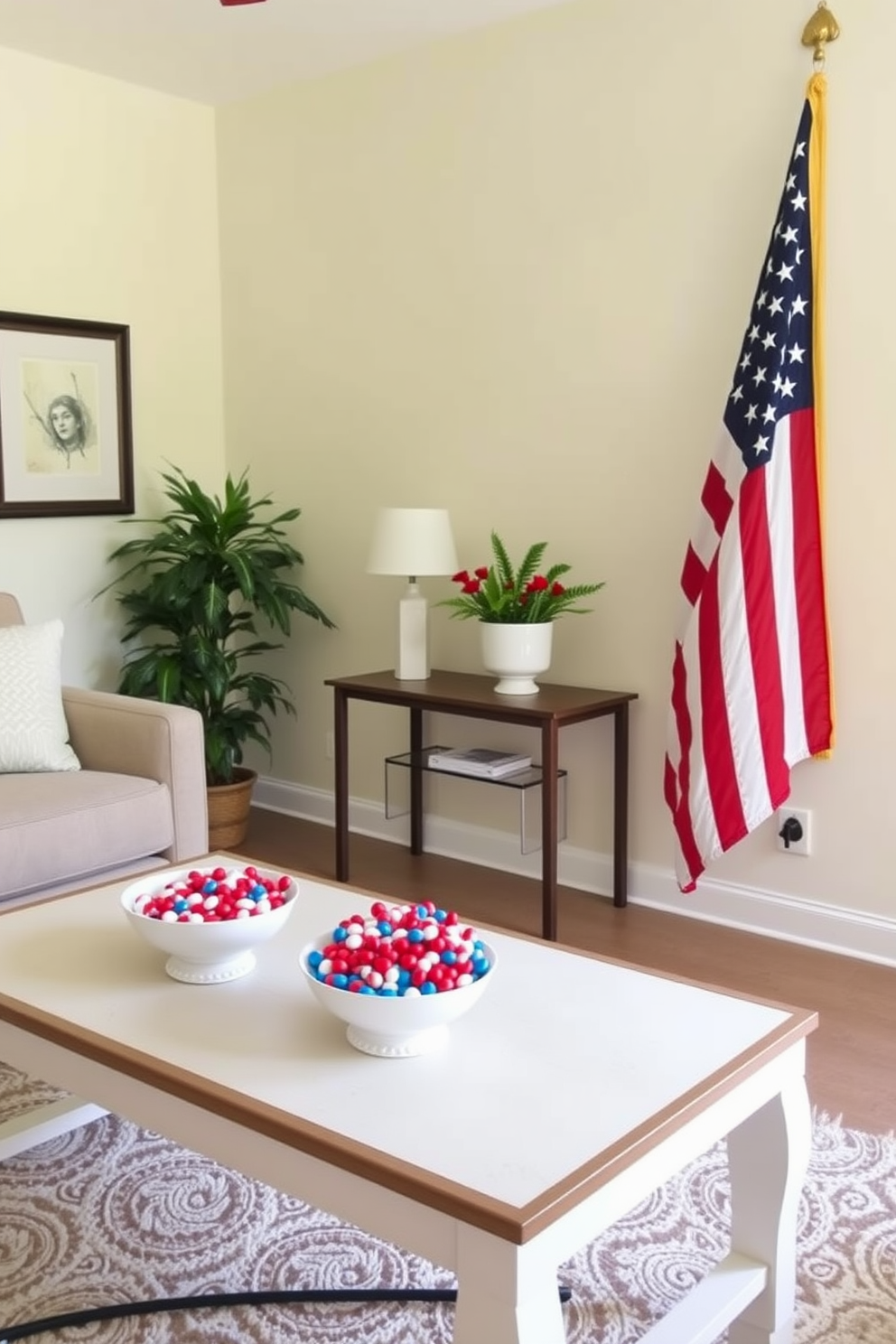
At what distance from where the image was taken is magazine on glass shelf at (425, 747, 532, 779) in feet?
11.6

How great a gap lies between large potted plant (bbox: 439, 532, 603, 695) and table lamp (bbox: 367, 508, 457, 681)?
10 cm

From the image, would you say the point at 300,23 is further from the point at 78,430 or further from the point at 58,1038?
the point at 58,1038

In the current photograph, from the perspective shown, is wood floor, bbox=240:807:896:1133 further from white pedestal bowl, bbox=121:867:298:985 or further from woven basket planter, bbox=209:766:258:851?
white pedestal bowl, bbox=121:867:298:985

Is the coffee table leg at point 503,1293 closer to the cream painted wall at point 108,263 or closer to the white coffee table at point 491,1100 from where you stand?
the white coffee table at point 491,1100

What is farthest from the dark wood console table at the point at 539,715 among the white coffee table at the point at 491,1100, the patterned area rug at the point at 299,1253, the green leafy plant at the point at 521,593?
the white coffee table at the point at 491,1100

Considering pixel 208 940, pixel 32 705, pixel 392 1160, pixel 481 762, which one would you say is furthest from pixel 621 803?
pixel 392 1160

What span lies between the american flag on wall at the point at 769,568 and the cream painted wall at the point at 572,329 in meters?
0.07

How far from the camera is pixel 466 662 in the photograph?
13.0ft

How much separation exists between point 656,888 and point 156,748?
1.40 m

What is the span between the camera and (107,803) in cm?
298

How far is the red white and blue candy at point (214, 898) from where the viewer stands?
187 centimetres

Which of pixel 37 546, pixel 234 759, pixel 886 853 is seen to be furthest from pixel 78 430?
pixel 886 853

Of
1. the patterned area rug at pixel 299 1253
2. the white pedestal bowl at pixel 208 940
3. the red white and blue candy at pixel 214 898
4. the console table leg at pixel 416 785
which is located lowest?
the patterned area rug at pixel 299 1253

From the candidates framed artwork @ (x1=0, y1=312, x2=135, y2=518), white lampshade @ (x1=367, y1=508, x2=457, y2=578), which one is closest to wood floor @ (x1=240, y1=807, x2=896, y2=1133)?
white lampshade @ (x1=367, y1=508, x2=457, y2=578)
